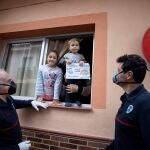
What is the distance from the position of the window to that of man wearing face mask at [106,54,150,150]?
4.75 ft

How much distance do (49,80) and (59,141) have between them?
94 cm

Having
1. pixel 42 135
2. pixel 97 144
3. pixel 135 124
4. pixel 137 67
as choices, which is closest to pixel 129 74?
pixel 137 67

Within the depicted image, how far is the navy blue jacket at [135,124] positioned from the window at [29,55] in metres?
1.66

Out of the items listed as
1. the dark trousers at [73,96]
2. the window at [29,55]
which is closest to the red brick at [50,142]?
the dark trousers at [73,96]

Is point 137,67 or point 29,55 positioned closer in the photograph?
point 137,67

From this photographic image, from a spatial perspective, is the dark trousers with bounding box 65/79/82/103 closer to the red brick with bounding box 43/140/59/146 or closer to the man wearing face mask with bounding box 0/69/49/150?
the red brick with bounding box 43/140/59/146

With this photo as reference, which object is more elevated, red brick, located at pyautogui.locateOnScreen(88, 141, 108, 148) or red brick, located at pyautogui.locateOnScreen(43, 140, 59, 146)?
red brick, located at pyautogui.locateOnScreen(88, 141, 108, 148)

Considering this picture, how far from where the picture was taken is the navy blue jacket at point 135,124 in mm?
1714

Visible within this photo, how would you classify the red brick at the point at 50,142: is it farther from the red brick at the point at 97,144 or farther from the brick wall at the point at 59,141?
the red brick at the point at 97,144

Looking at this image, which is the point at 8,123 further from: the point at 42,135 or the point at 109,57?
the point at 109,57

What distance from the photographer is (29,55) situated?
394 cm

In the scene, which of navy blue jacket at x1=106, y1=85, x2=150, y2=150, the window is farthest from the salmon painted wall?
navy blue jacket at x1=106, y1=85, x2=150, y2=150

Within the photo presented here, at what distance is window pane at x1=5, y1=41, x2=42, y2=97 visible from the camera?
3772mm

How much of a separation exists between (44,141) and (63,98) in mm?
701
